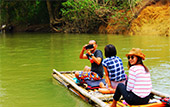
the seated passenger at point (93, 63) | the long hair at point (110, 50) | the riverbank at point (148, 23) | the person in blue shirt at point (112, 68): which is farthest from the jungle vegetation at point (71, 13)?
the long hair at point (110, 50)

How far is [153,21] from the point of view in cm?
2508

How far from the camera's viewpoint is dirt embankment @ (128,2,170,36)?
24016mm

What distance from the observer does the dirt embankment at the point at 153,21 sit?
78.8 feet

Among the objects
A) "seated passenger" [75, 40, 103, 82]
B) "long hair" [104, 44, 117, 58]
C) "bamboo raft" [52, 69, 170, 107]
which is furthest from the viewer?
"seated passenger" [75, 40, 103, 82]

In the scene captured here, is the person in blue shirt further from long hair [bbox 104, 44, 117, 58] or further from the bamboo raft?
the bamboo raft

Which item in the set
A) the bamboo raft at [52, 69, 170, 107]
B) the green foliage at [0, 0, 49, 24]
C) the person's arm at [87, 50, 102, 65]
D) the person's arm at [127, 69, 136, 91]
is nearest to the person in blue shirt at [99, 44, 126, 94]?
the bamboo raft at [52, 69, 170, 107]

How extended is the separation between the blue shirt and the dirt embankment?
18269mm

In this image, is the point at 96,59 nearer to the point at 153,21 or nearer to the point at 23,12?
the point at 153,21

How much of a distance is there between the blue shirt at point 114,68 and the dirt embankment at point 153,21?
59.9 feet

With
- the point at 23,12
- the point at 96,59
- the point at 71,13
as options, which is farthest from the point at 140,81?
the point at 23,12

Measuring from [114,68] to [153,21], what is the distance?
66.2 feet

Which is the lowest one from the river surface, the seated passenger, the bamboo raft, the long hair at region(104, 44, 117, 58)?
the river surface

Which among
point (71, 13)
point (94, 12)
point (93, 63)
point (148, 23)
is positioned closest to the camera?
point (93, 63)

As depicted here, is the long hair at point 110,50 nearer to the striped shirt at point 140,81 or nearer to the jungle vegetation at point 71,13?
the striped shirt at point 140,81
